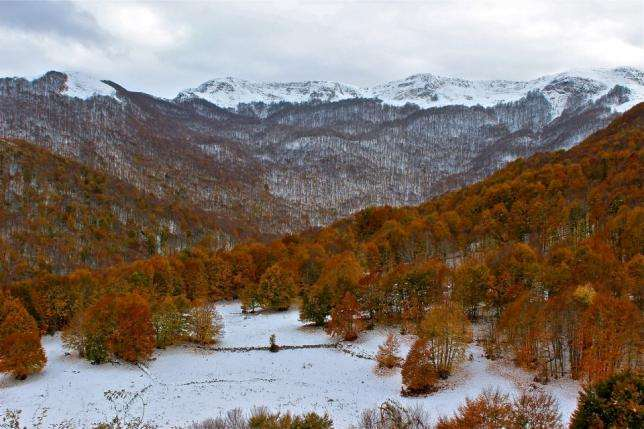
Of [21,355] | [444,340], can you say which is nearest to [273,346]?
[444,340]

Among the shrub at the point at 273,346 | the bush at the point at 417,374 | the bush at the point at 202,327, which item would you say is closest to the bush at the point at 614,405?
the bush at the point at 417,374

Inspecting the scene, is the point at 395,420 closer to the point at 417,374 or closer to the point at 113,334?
the point at 417,374

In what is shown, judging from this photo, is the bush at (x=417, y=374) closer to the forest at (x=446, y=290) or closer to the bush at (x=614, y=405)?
the forest at (x=446, y=290)

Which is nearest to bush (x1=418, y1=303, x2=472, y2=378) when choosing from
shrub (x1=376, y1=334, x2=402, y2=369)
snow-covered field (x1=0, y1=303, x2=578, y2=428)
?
snow-covered field (x1=0, y1=303, x2=578, y2=428)

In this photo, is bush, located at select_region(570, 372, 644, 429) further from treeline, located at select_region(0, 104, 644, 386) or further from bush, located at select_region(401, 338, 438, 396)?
bush, located at select_region(401, 338, 438, 396)

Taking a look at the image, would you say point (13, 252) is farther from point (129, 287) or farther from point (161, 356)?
point (161, 356)

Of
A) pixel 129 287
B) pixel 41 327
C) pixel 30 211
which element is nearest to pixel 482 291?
pixel 129 287
